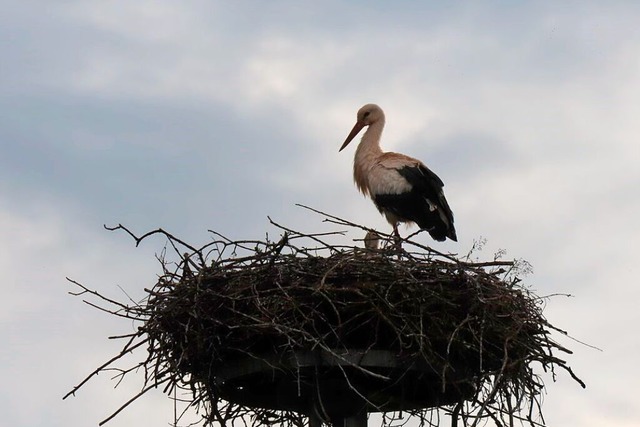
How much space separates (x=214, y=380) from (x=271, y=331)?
57 cm

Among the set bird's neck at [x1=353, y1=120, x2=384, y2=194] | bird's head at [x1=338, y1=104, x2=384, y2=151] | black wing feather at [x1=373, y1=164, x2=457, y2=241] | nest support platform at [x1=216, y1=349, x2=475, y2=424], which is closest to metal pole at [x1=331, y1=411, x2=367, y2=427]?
nest support platform at [x1=216, y1=349, x2=475, y2=424]

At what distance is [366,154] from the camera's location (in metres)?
9.23

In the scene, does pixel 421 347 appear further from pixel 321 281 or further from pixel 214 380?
pixel 214 380

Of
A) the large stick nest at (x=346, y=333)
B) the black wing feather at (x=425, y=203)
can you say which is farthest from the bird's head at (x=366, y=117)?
the large stick nest at (x=346, y=333)

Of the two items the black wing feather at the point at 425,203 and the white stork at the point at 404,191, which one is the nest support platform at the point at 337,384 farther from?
the black wing feather at the point at 425,203

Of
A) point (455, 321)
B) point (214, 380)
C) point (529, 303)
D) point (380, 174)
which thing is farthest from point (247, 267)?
point (380, 174)

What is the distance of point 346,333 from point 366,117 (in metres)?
4.20

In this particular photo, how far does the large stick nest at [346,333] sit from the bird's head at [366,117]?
364 cm

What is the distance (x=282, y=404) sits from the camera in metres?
5.80

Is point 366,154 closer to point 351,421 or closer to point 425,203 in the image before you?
point 425,203

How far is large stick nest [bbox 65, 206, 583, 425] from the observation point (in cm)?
545

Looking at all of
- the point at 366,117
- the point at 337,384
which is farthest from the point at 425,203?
the point at 337,384

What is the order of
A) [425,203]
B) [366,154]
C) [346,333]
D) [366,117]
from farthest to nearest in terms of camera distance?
1. [366,117]
2. [366,154]
3. [425,203]
4. [346,333]

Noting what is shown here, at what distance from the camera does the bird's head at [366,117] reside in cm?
948
